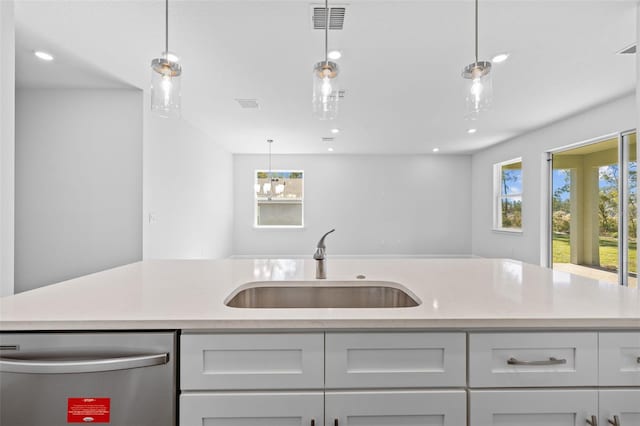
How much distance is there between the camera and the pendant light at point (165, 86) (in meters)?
1.51

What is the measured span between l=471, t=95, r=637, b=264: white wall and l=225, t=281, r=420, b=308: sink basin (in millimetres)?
4263

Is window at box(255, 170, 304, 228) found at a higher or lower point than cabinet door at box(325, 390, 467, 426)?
higher

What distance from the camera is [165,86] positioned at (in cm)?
156

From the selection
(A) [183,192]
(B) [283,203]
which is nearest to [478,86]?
(A) [183,192]

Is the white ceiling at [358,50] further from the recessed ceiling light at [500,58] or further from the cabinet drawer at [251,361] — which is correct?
the cabinet drawer at [251,361]

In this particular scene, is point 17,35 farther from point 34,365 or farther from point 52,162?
point 34,365

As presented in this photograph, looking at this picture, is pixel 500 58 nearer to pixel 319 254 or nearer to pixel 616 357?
pixel 319 254

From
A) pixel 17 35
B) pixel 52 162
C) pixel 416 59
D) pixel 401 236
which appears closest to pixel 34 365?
pixel 17 35

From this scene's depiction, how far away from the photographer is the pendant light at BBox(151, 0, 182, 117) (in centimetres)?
151

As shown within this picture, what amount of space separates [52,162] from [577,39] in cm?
520

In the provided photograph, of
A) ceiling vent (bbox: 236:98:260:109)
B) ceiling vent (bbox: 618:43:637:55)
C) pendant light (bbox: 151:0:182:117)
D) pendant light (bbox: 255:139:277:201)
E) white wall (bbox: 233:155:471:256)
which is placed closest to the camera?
pendant light (bbox: 151:0:182:117)

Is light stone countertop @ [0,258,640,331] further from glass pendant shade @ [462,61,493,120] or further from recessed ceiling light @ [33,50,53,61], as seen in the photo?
recessed ceiling light @ [33,50,53,61]

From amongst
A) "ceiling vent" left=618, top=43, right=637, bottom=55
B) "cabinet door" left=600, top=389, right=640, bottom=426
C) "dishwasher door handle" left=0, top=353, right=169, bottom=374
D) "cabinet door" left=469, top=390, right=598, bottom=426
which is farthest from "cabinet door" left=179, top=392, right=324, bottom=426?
"ceiling vent" left=618, top=43, right=637, bottom=55

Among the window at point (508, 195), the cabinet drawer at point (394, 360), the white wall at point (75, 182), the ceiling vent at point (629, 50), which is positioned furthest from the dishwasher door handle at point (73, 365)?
the window at point (508, 195)
